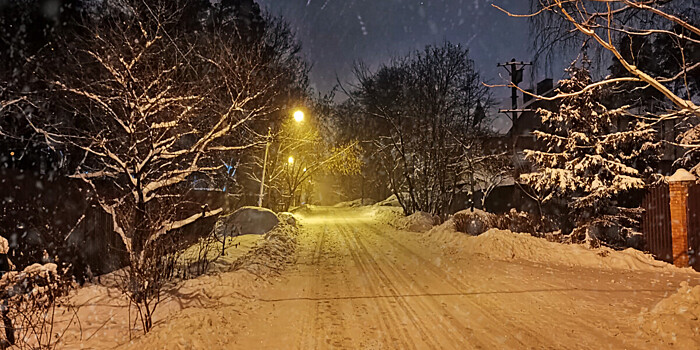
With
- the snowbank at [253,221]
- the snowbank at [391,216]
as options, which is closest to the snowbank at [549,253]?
the snowbank at [253,221]

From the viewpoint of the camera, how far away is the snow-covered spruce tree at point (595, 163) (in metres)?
13.1

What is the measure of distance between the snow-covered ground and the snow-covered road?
21mm

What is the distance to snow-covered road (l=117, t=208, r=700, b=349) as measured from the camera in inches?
228

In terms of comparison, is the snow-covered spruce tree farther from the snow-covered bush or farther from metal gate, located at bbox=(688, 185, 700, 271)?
the snow-covered bush

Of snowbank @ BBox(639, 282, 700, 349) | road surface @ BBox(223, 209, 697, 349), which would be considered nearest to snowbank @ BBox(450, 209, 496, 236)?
road surface @ BBox(223, 209, 697, 349)

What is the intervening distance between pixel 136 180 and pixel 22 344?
3.18 m

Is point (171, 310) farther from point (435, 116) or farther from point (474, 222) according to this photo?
point (435, 116)

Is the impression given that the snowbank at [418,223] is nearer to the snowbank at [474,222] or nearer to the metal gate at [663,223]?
the snowbank at [474,222]

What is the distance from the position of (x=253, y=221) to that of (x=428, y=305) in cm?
1249

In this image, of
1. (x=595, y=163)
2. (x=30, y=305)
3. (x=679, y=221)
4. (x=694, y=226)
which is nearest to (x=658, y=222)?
(x=679, y=221)

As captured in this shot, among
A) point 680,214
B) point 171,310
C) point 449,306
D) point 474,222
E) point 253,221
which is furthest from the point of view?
point 253,221

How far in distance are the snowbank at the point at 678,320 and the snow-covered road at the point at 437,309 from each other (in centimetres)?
18

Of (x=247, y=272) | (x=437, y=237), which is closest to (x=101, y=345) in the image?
(x=247, y=272)

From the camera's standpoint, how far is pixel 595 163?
43.9 ft
